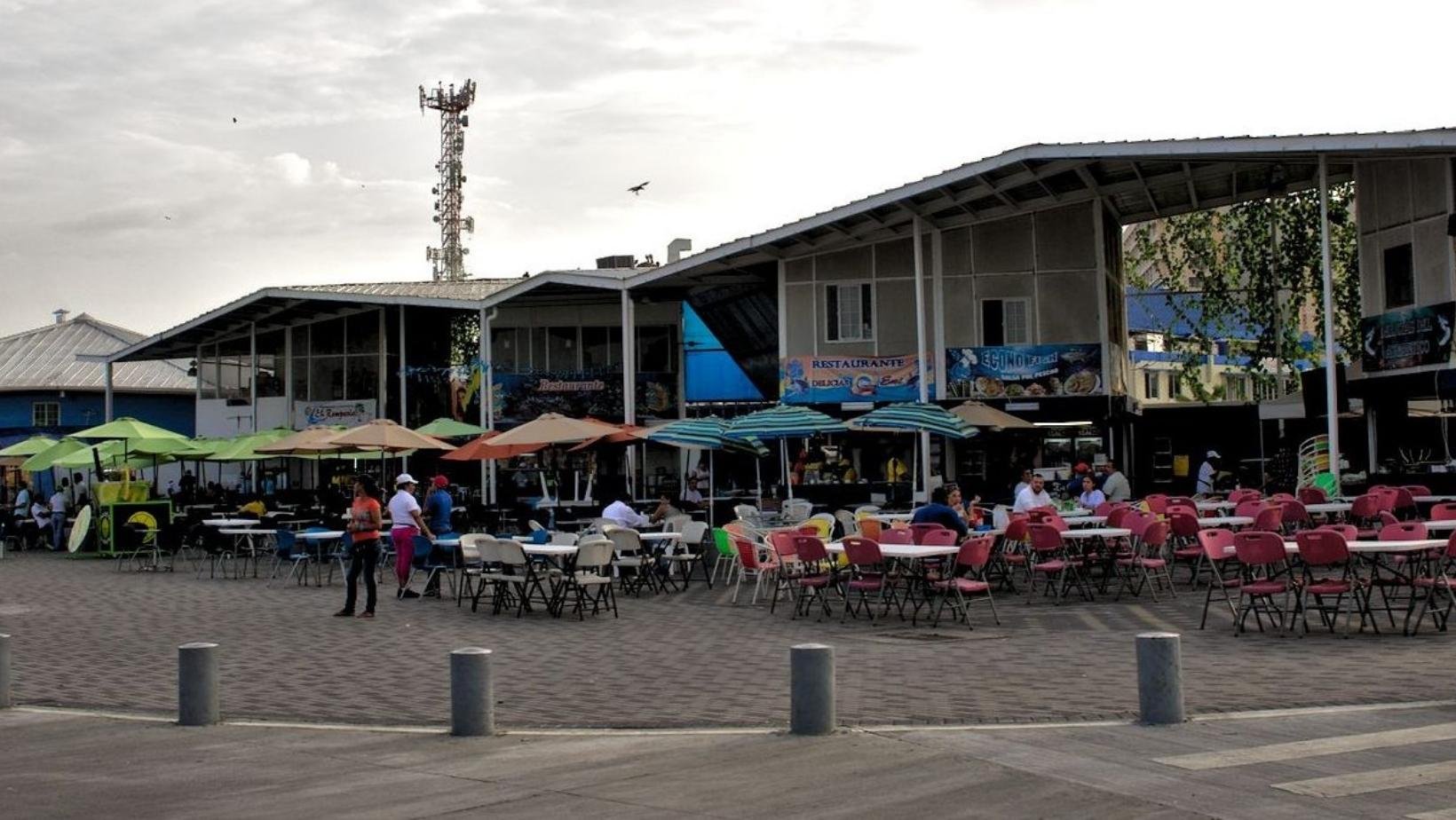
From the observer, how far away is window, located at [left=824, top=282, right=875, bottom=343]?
32000 millimetres

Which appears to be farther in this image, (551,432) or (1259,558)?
(551,432)

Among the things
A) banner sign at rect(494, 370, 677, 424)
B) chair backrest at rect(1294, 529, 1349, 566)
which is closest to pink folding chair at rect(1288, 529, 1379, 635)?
chair backrest at rect(1294, 529, 1349, 566)

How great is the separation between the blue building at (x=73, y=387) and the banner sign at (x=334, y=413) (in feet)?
32.2

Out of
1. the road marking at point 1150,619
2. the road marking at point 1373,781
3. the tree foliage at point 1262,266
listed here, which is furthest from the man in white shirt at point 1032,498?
the tree foliage at point 1262,266

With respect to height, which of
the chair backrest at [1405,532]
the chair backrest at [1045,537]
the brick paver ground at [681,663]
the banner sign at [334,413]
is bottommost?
the brick paver ground at [681,663]

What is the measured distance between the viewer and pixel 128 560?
26.4m

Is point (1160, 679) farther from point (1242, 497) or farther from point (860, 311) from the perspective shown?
point (860, 311)

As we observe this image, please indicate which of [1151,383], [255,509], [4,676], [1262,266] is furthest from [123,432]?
[1151,383]

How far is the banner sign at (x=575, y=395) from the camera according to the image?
122 feet

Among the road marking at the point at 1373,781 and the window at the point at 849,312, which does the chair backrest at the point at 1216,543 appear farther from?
the window at the point at 849,312

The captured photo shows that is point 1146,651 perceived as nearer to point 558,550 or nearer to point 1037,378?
point 558,550

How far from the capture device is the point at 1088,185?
2939cm

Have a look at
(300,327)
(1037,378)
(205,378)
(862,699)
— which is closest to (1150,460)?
(1037,378)

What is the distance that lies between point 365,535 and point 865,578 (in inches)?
196
